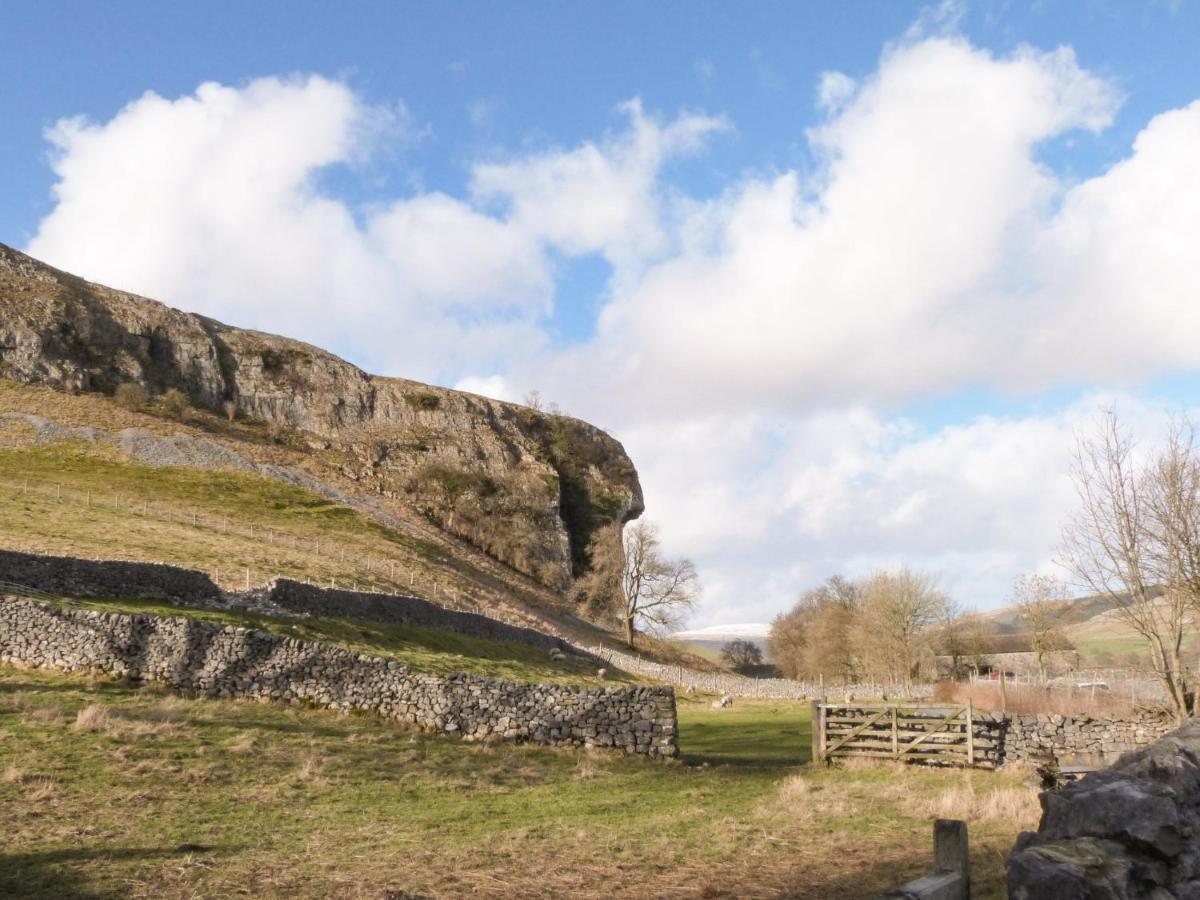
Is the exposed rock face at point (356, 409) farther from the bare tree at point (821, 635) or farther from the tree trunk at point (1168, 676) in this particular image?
the tree trunk at point (1168, 676)

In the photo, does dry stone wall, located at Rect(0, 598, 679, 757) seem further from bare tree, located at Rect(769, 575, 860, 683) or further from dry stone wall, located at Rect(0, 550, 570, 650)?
bare tree, located at Rect(769, 575, 860, 683)

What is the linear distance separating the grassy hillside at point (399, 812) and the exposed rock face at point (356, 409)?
6589 centimetres

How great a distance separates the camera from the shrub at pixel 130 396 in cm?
7406

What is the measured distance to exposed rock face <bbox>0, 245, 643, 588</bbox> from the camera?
7850 cm

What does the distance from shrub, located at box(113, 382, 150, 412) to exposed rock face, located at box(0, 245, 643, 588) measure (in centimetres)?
213

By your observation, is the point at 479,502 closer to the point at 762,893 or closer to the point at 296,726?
the point at 296,726

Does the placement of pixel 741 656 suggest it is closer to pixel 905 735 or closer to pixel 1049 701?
pixel 1049 701

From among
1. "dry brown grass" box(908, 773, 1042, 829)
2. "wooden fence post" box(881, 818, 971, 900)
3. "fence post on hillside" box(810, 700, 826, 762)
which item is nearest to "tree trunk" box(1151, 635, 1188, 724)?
"dry brown grass" box(908, 773, 1042, 829)

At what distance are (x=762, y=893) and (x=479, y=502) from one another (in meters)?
81.7

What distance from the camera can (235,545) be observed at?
146 ft

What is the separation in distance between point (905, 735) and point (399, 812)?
41.0 ft

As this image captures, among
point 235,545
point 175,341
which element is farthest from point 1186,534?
point 175,341

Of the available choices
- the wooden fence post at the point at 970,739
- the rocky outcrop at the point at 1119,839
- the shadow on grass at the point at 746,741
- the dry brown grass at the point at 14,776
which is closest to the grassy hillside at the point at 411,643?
the shadow on grass at the point at 746,741

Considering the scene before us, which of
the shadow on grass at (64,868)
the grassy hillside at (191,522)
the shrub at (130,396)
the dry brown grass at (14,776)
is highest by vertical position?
the shrub at (130,396)
